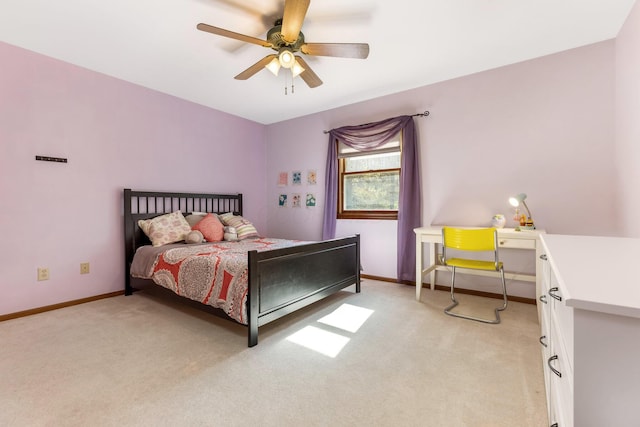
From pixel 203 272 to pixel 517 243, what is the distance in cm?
281

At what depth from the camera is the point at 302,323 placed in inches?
98.6

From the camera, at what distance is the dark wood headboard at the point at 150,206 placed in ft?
11.0

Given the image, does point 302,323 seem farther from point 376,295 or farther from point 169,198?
point 169,198

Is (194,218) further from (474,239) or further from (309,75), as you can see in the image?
(474,239)

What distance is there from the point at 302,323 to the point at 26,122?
10.5 feet

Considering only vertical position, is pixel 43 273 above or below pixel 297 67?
below

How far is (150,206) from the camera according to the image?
3613 millimetres

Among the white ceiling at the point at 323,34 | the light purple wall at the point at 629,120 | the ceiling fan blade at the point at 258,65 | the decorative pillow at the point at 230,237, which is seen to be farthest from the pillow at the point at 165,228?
the light purple wall at the point at 629,120

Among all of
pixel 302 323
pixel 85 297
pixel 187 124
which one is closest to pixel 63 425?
pixel 302 323

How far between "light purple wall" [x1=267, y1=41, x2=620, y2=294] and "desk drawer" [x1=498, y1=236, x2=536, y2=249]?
476mm

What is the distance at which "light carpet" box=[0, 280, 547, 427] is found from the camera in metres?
1.42

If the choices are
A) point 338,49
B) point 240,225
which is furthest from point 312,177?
point 338,49

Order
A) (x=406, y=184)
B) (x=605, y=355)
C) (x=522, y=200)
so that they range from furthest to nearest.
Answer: (x=406, y=184)
(x=522, y=200)
(x=605, y=355)

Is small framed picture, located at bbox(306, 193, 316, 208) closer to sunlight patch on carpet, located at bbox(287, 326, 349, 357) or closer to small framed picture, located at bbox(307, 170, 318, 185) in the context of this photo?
small framed picture, located at bbox(307, 170, 318, 185)
